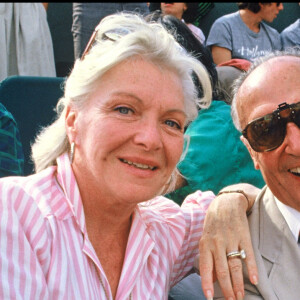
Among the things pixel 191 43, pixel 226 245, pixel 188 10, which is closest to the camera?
pixel 226 245

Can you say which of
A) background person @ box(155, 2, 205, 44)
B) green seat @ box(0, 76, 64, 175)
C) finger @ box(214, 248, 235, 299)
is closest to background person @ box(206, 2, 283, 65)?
background person @ box(155, 2, 205, 44)

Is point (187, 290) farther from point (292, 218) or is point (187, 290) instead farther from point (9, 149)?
point (9, 149)

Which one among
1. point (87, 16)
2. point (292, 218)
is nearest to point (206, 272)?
point (292, 218)

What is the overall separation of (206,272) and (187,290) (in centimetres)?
40

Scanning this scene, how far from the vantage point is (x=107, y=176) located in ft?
5.40

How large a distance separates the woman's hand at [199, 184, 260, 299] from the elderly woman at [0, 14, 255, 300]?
62 millimetres

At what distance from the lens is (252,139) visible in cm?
185

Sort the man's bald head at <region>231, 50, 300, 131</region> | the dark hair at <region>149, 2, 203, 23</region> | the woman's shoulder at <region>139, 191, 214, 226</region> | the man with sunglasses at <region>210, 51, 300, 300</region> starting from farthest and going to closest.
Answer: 1. the dark hair at <region>149, 2, 203, 23</region>
2. the woman's shoulder at <region>139, 191, 214, 226</region>
3. the man's bald head at <region>231, 50, 300, 131</region>
4. the man with sunglasses at <region>210, 51, 300, 300</region>

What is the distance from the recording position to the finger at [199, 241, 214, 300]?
1659mm

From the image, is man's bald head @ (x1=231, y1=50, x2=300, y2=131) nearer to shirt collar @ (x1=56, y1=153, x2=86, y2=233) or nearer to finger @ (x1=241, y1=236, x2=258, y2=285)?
finger @ (x1=241, y1=236, x2=258, y2=285)

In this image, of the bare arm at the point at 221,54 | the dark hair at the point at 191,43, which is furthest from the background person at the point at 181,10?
the dark hair at the point at 191,43

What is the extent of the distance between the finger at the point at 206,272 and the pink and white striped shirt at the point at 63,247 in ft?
0.54

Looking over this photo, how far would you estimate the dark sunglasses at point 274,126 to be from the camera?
1779mm

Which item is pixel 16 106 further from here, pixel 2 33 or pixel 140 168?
pixel 140 168
